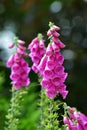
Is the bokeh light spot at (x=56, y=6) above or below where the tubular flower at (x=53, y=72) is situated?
above

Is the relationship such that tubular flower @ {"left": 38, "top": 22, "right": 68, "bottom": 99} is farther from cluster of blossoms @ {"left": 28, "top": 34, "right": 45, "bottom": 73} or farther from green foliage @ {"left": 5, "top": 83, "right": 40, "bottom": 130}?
green foliage @ {"left": 5, "top": 83, "right": 40, "bottom": 130}

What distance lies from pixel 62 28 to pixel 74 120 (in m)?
6.45

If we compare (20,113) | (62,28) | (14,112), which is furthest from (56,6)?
(14,112)

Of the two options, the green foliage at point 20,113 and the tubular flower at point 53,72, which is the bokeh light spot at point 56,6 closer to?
the green foliage at point 20,113

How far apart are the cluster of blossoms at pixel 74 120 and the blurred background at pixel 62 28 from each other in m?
5.18

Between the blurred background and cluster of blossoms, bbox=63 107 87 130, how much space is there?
5177mm

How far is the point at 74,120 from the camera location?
4113 mm

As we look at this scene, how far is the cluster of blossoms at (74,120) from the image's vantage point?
4.04 m

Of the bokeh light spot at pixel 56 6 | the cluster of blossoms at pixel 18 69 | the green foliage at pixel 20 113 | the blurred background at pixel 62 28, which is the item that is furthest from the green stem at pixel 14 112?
the bokeh light spot at pixel 56 6

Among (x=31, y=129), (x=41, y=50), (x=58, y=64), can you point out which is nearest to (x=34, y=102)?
(x=31, y=129)

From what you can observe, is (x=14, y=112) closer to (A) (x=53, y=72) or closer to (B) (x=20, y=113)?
(B) (x=20, y=113)

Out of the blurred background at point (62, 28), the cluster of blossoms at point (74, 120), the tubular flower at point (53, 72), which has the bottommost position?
the cluster of blossoms at point (74, 120)

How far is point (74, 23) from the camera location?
10719 mm

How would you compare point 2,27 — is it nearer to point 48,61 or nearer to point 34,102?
point 34,102
